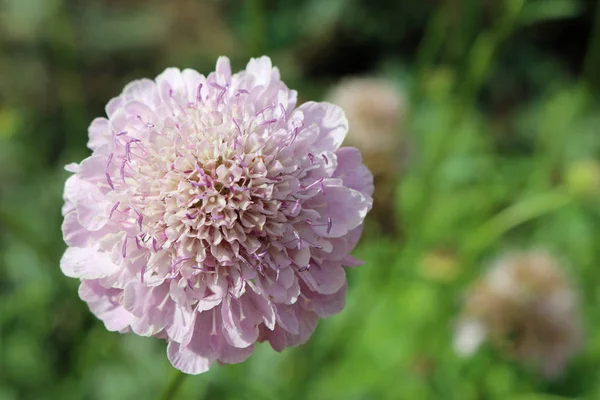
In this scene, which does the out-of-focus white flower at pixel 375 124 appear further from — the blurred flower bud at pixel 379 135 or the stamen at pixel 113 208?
the stamen at pixel 113 208

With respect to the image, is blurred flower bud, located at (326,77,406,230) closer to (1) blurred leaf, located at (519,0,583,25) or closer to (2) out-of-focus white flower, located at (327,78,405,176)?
(2) out-of-focus white flower, located at (327,78,405,176)

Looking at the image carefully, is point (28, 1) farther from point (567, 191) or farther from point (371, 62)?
point (567, 191)

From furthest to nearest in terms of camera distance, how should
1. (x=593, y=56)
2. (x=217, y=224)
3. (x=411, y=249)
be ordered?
(x=411, y=249), (x=593, y=56), (x=217, y=224)

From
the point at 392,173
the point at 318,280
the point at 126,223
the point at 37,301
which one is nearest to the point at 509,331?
the point at 392,173

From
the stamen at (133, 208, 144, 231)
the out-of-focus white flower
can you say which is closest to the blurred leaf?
the out-of-focus white flower

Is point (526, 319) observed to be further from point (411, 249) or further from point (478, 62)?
point (478, 62)

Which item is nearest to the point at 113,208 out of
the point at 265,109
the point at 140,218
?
the point at 140,218

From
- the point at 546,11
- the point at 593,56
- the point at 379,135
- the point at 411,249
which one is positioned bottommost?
the point at 411,249
